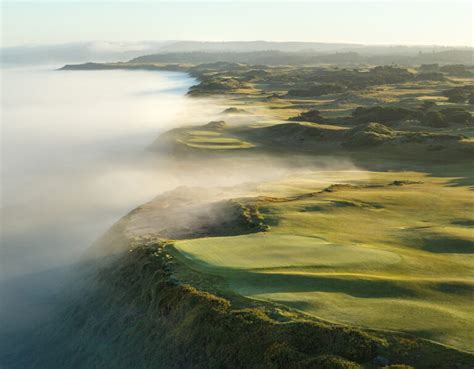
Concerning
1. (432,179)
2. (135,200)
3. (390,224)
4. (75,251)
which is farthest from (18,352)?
(432,179)

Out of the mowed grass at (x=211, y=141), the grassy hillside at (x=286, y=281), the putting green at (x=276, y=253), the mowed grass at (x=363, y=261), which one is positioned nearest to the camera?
the grassy hillside at (x=286, y=281)

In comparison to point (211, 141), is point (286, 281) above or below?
above

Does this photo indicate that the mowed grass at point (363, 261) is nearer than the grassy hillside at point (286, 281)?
No

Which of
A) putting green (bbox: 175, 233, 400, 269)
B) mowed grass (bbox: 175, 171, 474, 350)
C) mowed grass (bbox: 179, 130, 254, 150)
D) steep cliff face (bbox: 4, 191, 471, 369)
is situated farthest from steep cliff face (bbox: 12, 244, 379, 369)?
mowed grass (bbox: 179, 130, 254, 150)

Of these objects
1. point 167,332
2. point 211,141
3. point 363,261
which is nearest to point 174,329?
point 167,332

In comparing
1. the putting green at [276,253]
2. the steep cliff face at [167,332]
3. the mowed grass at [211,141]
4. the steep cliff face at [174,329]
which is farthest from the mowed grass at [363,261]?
the mowed grass at [211,141]

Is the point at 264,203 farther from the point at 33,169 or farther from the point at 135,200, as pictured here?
the point at 33,169

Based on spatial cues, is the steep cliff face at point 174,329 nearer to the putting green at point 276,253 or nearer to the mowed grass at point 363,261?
the mowed grass at point 363,261

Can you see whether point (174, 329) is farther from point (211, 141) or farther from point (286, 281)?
point (211, 141)
